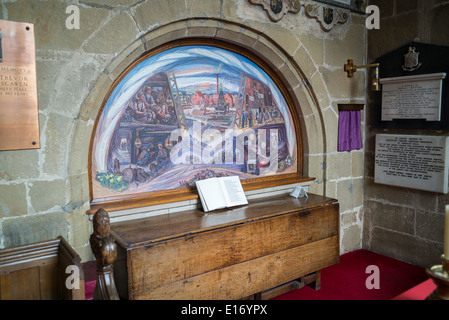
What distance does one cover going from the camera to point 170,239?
2.38 m

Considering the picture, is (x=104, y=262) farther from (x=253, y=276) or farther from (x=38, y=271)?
(x=253, y=276)

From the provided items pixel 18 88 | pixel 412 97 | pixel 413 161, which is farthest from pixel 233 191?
pixel 412 97

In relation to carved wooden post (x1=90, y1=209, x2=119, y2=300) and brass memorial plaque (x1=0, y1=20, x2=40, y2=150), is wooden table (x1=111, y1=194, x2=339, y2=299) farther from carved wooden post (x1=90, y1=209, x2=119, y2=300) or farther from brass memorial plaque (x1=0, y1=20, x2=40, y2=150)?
brass memorial plaque (x1=0, y1=20, x2=40, y2=150)

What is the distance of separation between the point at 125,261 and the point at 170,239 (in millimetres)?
315

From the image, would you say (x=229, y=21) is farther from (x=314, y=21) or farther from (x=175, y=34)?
(x=314, y=21)

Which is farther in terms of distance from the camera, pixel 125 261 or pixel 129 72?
pixel 129 72

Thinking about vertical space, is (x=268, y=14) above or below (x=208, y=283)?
above

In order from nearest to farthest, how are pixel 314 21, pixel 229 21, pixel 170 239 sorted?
pixel 170 239, pixel 229 21, pixel 314 21

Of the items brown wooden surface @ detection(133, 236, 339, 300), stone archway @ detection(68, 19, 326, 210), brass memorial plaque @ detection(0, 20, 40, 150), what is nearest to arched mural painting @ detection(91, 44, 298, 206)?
stone archway @ detection(68, 19, 326, 210)

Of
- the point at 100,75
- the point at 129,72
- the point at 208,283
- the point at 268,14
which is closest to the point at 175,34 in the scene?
the point at 129,72

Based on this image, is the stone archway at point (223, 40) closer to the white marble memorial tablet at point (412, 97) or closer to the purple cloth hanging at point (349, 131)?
the purple cloth hanging at point (349, 131)

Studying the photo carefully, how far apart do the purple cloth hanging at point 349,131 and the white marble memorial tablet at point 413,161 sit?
225mm

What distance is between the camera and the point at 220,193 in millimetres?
3070

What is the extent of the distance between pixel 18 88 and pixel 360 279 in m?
3.26
